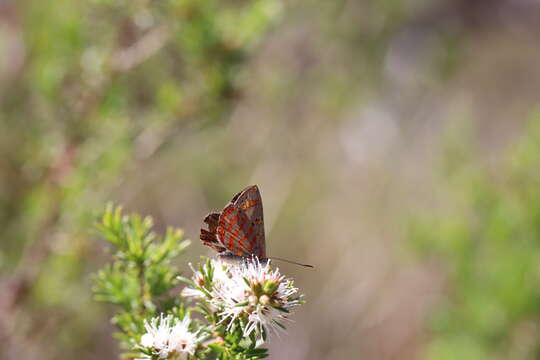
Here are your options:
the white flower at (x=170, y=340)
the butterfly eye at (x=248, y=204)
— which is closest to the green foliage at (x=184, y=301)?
the white flower at (x=170, y=340)

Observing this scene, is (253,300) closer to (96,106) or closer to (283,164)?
(96,106)

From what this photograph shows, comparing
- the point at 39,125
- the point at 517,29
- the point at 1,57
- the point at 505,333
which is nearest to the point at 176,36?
the point at 39,125

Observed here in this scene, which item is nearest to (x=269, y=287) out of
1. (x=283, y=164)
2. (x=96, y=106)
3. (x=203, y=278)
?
(x=203, y=278)

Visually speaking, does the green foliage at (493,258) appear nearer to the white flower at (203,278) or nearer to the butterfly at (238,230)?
the butterfly at (238,230)

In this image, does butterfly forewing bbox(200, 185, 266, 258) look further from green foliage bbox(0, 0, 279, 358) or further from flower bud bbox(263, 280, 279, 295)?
green foliage bbox(0, 0, 279, 358)

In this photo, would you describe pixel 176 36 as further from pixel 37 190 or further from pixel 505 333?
pixel 505 333

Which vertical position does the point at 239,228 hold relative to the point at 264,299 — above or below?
above

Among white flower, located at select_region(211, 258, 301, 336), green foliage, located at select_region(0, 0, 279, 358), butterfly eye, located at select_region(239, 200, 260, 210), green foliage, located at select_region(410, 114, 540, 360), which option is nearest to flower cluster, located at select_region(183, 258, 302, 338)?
white flower, located at select_region(211, 258, 301, 336)
